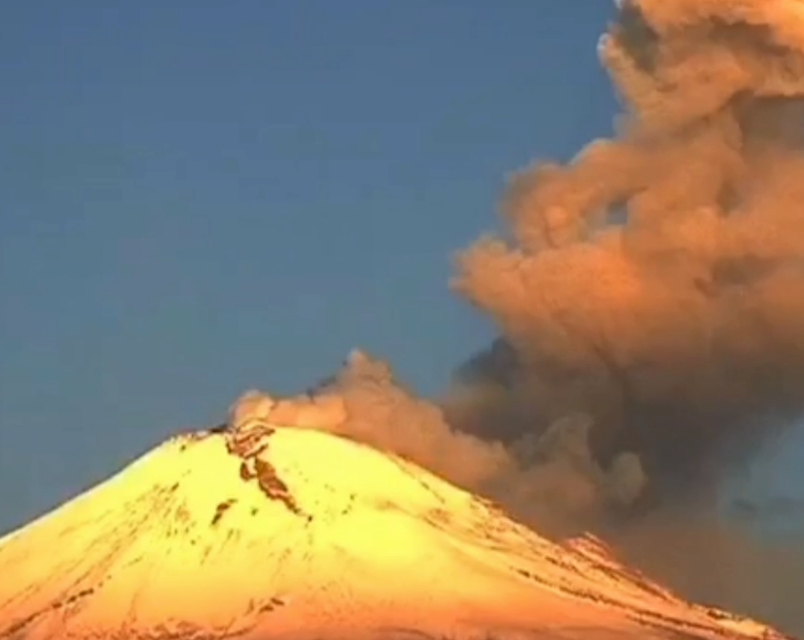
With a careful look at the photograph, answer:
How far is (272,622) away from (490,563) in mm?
18731

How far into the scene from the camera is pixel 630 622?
18600 cm

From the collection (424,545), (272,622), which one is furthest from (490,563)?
(272,622)

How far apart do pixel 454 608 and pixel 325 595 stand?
12673mm

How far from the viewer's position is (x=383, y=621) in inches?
7382

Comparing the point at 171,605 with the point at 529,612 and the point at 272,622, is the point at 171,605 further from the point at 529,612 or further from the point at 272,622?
the point at 529,612

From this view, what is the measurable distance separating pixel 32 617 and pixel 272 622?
21014 millimetres

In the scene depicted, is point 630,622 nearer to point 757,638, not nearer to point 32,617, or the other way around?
point 757,638

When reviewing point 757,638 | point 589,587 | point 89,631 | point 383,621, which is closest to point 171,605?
point 89,631

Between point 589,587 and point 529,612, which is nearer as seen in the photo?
point 529,612

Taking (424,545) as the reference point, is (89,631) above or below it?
below

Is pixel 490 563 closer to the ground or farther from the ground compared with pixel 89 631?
farther from the ground

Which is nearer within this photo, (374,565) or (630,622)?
(630,622)

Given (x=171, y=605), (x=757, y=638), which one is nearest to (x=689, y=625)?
(x=757, y=638)

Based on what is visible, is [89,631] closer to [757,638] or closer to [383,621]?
[383,621]
